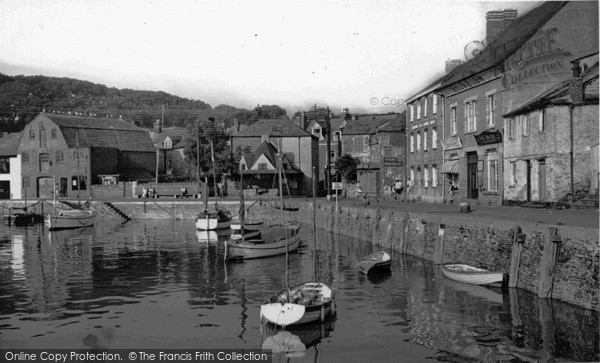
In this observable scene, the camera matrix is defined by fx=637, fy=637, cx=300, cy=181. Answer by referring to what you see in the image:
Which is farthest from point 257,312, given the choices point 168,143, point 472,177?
point 168,143

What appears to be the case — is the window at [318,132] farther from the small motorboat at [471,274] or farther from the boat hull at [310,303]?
the boat hull at [310,303]

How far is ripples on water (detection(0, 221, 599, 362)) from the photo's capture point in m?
17.8

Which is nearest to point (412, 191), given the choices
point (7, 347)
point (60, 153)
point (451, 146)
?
point (451, 146)

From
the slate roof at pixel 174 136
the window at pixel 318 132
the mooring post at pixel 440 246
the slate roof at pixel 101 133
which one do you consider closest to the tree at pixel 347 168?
the window at pixel 318 132

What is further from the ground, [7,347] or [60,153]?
[60,153]

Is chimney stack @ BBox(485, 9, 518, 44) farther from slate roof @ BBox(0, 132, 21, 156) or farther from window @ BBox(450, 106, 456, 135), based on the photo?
slate roof @ BBox(0, 132, 21, 156)

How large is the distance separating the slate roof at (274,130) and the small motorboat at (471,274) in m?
65.0

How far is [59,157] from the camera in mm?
88125

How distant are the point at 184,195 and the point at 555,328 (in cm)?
6741

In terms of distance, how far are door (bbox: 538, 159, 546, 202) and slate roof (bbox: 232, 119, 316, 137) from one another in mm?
58449

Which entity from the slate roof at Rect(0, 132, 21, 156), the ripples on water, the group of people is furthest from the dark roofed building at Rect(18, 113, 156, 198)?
the ripples on water

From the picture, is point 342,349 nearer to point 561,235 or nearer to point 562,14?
point 561,235

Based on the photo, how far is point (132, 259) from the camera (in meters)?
38.6

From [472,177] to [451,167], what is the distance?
8.43 ft
